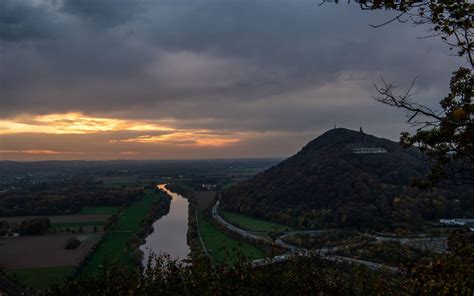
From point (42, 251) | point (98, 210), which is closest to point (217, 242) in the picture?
point (42, 251)

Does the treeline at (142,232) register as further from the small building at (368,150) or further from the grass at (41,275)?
the small building at (368,150)

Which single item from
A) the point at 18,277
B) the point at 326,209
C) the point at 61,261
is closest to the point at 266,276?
the point at 18,277

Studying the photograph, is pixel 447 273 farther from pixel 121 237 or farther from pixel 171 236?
pixel 121 237

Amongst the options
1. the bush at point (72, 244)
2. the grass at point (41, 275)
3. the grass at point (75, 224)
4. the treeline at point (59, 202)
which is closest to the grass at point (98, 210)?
the treeline at point (59, 202)

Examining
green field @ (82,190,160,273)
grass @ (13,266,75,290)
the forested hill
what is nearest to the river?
green field @ (82,190,160,273)

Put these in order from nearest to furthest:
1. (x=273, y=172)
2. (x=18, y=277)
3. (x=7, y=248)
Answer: (x=18, y=277) < (x=7, y=248) < (x=273, y=172)

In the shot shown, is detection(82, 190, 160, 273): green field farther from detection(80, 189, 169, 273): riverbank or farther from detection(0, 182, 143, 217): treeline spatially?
detection(0, 182, 143, 217): treeline

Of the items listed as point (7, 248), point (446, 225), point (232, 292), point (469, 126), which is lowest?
point (7, 248)

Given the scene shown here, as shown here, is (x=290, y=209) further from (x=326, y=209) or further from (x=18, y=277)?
(x=18, y=277)
